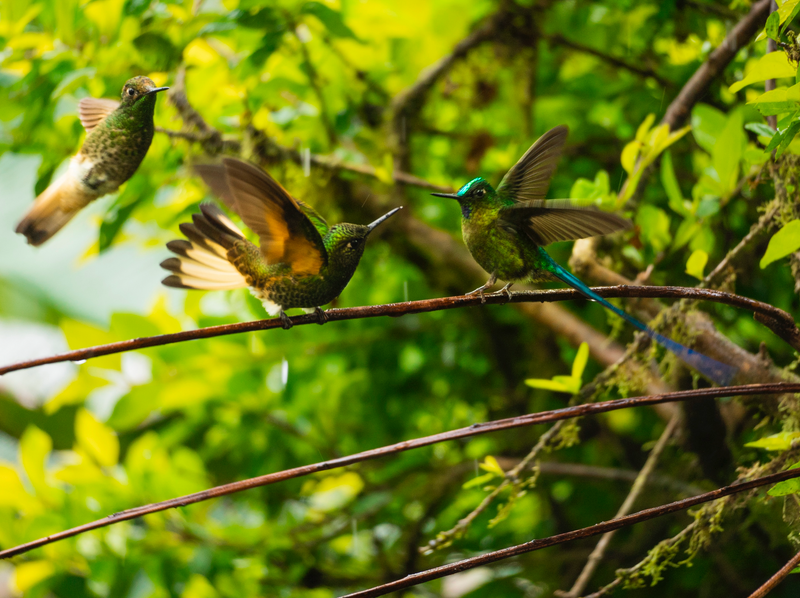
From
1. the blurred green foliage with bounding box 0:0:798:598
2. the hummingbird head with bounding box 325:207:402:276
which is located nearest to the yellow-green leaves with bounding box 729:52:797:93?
the blurred green foliage with bounding box 0:0:798:598

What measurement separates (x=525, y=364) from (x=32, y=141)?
5.32 feet

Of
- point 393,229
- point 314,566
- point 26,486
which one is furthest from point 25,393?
point 393,229

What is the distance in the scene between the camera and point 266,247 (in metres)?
0.62

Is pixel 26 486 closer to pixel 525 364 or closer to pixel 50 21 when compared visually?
pixel 50 21

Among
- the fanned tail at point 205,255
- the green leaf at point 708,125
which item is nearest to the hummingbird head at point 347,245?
the fanned tail at point 205,255

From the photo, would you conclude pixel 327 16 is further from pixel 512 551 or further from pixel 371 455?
pixel 512 551

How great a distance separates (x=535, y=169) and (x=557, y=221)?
0.39 feet

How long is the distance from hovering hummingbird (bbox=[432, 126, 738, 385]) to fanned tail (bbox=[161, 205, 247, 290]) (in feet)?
0.95

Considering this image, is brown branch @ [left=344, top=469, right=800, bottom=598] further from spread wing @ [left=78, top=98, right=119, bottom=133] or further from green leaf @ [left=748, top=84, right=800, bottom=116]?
spread wing @ [left=78, top=98, right=119, bottom=133]

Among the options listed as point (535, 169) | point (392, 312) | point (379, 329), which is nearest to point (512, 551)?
point (392, 312)

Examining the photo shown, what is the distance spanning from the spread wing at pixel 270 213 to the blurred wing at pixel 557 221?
0.94 ft

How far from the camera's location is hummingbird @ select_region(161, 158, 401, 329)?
54cm

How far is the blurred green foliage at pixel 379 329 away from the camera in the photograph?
123 centimetres

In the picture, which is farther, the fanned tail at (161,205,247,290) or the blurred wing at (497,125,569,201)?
the blurred wing at (497,125,569,201)
